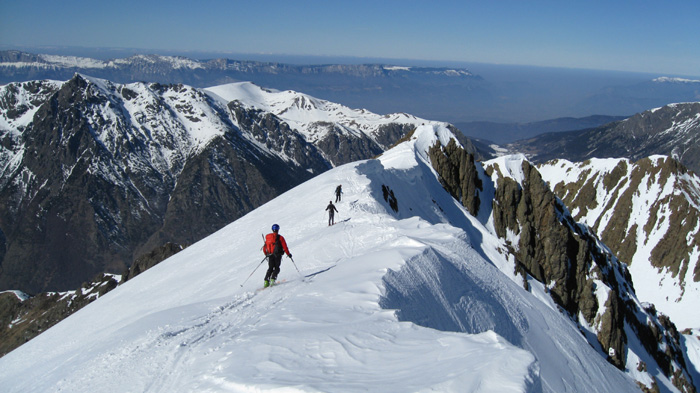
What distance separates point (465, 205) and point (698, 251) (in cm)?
9536

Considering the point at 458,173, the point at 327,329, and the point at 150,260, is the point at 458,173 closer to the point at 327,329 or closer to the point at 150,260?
the point at 327,329

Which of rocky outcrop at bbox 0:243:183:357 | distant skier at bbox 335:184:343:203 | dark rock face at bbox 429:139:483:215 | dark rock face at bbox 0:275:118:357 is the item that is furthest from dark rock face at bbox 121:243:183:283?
distant skier at bbox 335:184:343:203

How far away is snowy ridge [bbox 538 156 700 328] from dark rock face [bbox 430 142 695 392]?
5670 cm

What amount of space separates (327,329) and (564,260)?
53.1m

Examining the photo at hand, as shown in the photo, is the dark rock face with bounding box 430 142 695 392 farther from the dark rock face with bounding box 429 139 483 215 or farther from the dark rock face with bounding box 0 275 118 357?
the dark rock face with bounding box 0 275 118 357

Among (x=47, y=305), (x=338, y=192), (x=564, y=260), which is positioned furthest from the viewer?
(x=47, y=305)

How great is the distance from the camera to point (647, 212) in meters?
130

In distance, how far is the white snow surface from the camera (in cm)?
896

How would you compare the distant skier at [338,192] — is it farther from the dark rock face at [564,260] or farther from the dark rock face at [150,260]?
the dark rock face at [150,260]

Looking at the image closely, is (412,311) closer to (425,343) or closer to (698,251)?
(425,343)

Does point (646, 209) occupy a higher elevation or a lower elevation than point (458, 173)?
lower

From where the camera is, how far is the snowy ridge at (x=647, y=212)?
4345 inches

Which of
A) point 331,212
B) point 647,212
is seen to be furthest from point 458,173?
point 647,212

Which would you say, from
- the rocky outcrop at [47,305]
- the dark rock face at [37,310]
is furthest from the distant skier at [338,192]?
the dark rock face at [37,310]
